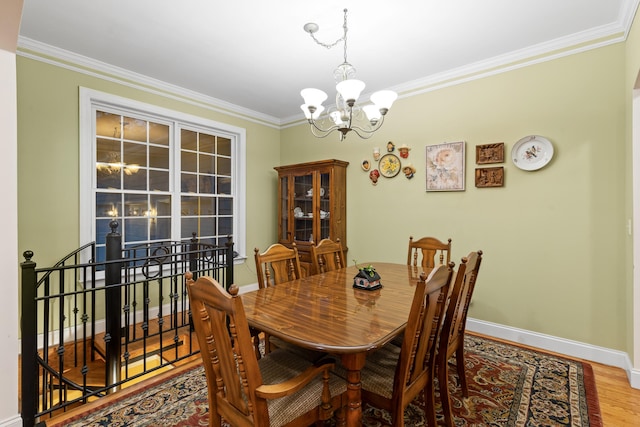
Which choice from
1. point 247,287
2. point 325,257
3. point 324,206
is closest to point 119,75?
point 324,206

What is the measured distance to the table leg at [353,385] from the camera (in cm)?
133

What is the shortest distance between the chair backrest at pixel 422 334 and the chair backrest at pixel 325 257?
127 centimetres

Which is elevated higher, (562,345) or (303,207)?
(303,207)

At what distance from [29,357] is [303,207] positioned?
313cm

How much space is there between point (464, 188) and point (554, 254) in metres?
0.97

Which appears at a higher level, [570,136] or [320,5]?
[320,5]

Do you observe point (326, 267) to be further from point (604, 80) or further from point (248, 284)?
point (604, 80)

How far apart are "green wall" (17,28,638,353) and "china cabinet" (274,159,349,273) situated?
81cm

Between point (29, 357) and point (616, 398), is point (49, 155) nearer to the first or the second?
point (29, 357)

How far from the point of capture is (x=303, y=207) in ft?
14.5

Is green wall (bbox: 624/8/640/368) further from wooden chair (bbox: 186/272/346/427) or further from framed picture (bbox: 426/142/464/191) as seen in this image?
wooden chair (bbox: 186/272/346/427)

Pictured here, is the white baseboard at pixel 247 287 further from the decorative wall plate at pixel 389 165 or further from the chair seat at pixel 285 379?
the chair seat at pixel 285 379

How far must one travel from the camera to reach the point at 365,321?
155 centimetres

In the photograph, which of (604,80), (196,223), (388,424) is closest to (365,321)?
(388,424)
